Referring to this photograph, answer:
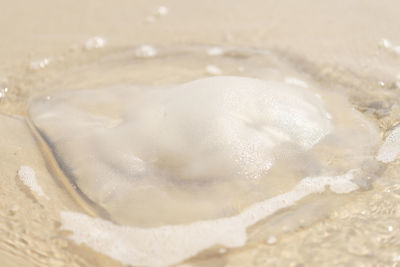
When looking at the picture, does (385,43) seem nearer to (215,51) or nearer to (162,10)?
(215,51)

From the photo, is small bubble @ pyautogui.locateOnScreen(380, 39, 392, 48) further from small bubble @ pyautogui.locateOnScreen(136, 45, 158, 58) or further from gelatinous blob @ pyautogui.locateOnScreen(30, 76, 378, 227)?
small bubble @ pyautogui.locateOnScreen(136, 45, 158, 58)

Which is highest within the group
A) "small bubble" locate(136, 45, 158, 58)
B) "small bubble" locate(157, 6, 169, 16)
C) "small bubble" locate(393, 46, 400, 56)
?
"small bubble" locate(393, 46, 400, 56)

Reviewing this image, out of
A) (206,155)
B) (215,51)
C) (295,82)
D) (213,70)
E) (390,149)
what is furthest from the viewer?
(215,51)

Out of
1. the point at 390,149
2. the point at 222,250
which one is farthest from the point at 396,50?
the point at 222,250

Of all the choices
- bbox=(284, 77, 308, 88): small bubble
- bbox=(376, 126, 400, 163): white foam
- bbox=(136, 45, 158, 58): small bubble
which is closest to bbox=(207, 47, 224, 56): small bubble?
bbox=(136, 45, 158, 58): small bubble

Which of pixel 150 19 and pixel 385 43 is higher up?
pixel 385 43

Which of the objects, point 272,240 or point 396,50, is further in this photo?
point 396,50

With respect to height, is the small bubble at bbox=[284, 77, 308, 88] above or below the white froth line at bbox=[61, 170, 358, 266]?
above

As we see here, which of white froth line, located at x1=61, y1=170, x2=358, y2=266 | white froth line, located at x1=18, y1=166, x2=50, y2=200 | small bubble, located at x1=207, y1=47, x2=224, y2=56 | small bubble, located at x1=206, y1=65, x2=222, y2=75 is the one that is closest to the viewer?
white froth line, located at x1=61, y1=170, x2=358, y2=266
